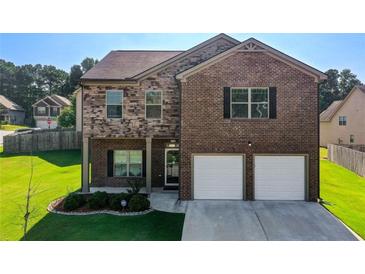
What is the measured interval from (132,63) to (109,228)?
9.52 meters

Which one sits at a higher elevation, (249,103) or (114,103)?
(114,103)

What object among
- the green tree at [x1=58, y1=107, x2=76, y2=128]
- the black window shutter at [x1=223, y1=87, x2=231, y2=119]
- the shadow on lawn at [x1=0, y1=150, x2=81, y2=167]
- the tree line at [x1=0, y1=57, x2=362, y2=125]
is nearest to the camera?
the black window shutter at [x1=223, y1=87, x2=231, y2=119]

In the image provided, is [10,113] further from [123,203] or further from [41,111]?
[123,203]

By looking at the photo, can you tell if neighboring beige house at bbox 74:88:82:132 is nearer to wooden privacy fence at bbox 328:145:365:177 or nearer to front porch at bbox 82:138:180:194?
front porch at bbox 82:138:180:194

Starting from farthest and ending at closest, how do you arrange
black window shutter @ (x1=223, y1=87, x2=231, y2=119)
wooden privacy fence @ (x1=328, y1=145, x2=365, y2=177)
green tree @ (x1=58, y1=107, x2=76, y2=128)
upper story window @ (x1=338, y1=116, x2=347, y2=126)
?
1. green tree @ (x1=58, y1=107, x2=76, y2=128)
2. upper story window @ (x1=338, y1=116, x2=347, y2=126)
3. wooden privacy fence @ (x1=328, y1=145, x2=365, y2=177)
4. black window shutter @ (x1=223, y1=87, x2=231, y2=119)

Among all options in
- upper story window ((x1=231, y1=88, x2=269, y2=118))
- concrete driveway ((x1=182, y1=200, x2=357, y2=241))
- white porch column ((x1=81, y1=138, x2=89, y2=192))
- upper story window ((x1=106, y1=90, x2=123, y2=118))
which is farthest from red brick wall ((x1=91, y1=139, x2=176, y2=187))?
upper story window ((x1=231, y1=88, x2=269, y2=118))

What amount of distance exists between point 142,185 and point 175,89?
17.2 feet

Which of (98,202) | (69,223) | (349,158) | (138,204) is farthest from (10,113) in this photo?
(349,158)

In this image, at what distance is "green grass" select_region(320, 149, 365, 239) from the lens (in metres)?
9.54

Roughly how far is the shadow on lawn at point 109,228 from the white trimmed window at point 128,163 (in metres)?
4.09

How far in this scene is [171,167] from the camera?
541 inches

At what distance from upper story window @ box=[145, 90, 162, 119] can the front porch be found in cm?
142

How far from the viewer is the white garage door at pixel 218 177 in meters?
11.6

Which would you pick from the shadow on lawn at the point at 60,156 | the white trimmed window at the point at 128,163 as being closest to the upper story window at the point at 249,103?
the white trimmed window at the point at 128,163
